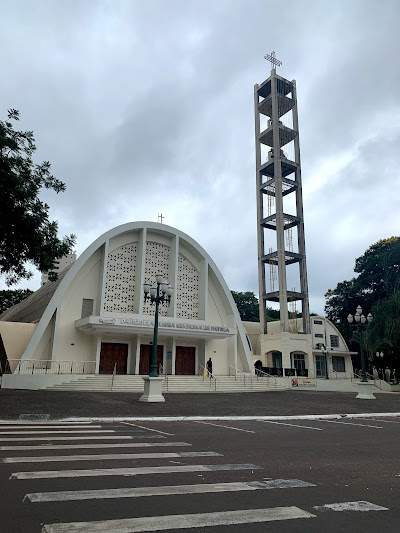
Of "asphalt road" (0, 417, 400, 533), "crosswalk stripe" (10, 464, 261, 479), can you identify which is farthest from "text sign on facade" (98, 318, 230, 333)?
"crosswalk stripe" (10, 464, 261, 479)

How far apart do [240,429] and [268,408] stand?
6530mm

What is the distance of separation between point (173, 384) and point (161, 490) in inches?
873

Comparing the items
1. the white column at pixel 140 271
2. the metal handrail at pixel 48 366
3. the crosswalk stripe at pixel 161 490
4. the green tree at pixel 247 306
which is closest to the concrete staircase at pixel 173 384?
the metal handrail at pixel 48 366

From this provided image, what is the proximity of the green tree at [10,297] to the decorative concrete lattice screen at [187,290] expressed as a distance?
18.9 m

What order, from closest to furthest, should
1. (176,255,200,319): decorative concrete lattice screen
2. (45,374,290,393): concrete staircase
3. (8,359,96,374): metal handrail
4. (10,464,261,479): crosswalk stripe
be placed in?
1. (10,464,261,479): crosswalk stripe
2. (45,374,290,393): concrete staircase
3. (8,359,96,374): metal handrail
4. (176,255,200,319): decorative concrete lattice screen

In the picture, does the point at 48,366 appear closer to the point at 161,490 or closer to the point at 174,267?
the point at 174,267

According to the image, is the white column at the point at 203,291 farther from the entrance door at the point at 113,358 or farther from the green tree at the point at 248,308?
the green tree at the point at 248,308

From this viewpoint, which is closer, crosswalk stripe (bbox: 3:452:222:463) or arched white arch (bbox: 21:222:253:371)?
crosswalk stripe (bbox: 3:452:222:463)

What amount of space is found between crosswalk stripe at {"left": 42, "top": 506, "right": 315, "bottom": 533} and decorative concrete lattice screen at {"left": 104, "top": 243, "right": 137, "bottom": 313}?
29.1 meters

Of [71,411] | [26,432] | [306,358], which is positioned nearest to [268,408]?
[71,411]

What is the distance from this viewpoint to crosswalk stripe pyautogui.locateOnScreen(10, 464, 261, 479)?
5579 mm

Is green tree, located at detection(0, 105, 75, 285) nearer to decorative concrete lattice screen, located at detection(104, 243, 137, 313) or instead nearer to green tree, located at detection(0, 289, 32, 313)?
decorative concrete lattice screen, located at detection(104, 243, 137, 313)

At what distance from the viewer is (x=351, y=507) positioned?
4.62 m

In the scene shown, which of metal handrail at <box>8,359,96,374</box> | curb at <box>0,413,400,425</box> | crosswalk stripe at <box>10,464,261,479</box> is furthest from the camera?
metal handrail at <box>8,359,96,374</box>
